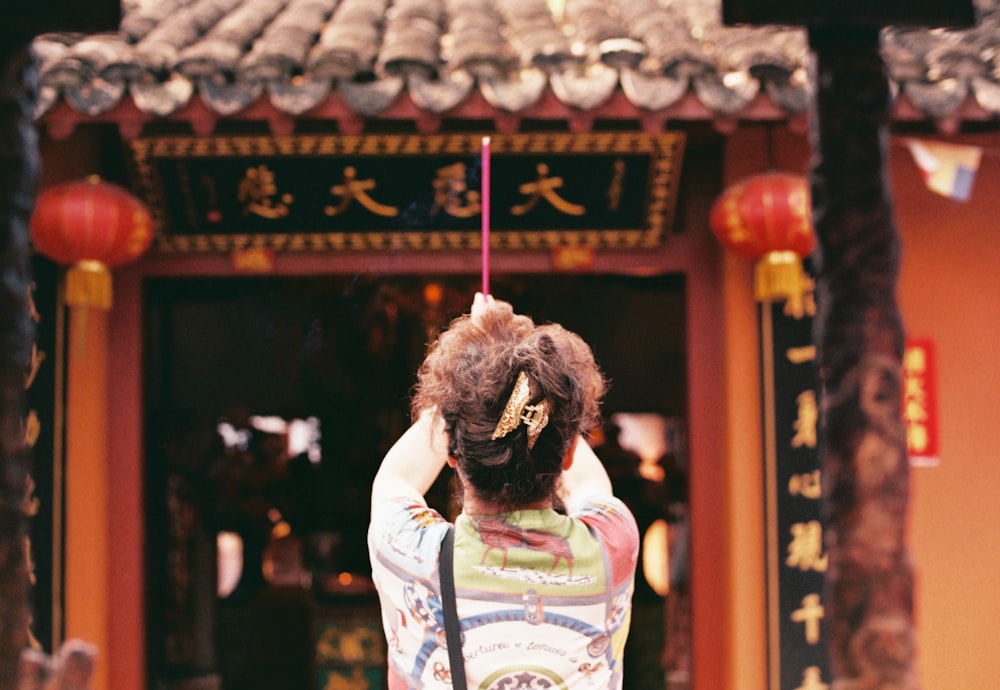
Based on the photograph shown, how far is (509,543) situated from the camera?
2039 millimetres

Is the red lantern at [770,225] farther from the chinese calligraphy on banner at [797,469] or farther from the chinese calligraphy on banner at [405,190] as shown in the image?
the chinese calligraphy on banner at [405,190]

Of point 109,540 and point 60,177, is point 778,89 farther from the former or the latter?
point 109,540

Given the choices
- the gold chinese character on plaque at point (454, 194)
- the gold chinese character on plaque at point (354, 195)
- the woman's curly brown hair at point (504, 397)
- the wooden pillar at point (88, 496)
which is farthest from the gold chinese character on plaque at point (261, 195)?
the woman's curly brown hair at point (504, 397)

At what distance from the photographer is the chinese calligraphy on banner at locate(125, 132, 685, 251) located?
4.81 m

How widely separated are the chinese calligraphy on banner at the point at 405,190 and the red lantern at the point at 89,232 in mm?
444

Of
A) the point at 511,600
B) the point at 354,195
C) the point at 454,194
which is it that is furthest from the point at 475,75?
the point at 511,600

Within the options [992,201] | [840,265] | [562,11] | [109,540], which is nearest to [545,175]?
[562,11]

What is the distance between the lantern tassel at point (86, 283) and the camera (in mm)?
4516

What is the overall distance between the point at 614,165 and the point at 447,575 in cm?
320

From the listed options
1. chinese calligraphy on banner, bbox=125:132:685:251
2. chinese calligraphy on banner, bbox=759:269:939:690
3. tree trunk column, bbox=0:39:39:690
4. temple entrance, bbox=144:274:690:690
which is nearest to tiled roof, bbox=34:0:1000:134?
chinese calligraphy on banner, bbox=125:132:685:251

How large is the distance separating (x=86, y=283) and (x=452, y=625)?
3124mm

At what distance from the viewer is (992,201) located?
511cm

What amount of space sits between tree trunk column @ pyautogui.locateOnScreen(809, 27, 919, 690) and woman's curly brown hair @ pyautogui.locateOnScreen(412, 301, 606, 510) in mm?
488

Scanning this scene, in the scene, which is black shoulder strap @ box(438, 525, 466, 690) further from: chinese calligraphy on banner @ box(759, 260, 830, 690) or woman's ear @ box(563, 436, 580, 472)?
chinese calligraphy on banner @ box(759, 260, 830, 690)
